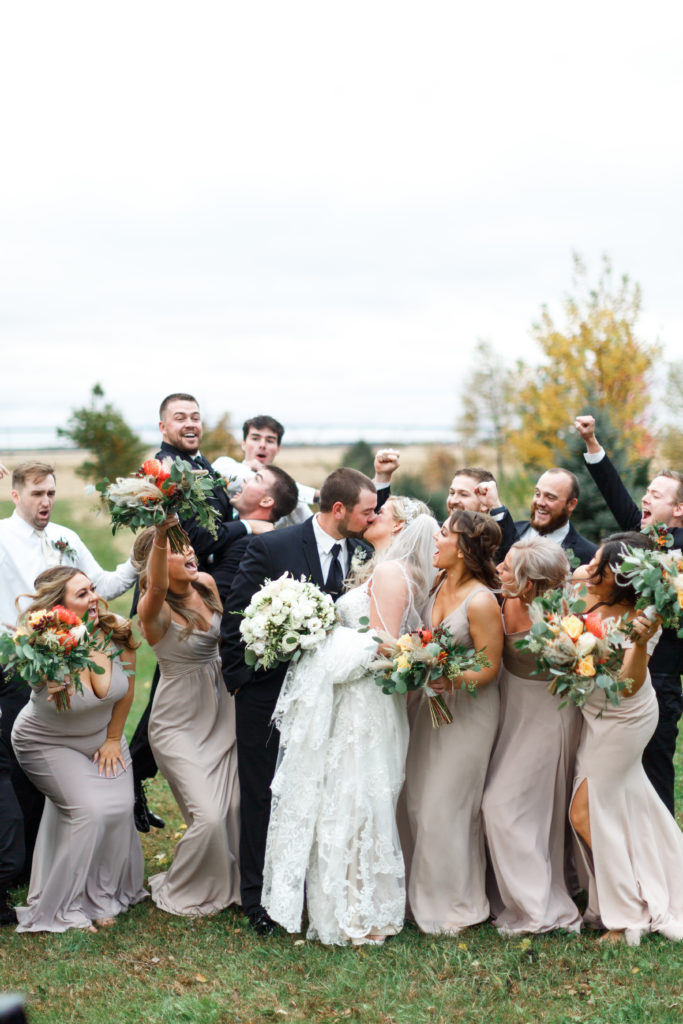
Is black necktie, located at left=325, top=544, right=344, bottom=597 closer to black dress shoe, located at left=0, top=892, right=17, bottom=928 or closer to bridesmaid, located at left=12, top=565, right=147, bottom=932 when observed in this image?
bridesmaid, located at left=12, top=565, right=147, bottom=932

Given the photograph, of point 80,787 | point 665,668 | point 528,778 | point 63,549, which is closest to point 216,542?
point 63,549

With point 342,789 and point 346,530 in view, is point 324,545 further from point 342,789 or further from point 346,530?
point 342,789

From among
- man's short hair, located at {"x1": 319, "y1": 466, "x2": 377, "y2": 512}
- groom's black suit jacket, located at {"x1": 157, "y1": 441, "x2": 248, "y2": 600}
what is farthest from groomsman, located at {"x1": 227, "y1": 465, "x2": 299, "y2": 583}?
man's short hair, located at {"x1": 319, "y1": 466, "x2": 377, "y2": 512}

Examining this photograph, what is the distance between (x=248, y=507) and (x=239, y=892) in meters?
2.75

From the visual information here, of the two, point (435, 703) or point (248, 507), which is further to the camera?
point (248, 507)

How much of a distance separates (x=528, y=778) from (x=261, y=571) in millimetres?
2112

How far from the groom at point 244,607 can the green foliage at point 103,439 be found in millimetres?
26052

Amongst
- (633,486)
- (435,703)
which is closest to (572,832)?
(435,703)

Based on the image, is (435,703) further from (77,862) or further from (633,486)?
(633,486)

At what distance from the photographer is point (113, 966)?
5727 millimetres

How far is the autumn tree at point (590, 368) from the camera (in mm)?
22859

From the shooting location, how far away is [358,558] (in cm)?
639

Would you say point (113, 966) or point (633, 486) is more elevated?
point (633, 486)

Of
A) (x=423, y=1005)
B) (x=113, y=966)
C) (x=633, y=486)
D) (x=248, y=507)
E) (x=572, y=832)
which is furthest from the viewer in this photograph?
(x=633, y=486)
